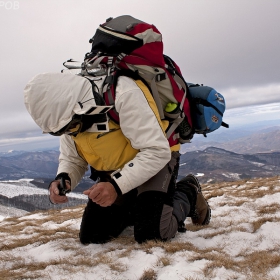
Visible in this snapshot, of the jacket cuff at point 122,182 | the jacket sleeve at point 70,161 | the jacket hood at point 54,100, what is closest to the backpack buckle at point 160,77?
the jacket hood at point 54,100

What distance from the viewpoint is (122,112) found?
4422mm

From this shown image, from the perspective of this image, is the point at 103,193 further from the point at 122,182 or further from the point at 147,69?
the point at 147,69

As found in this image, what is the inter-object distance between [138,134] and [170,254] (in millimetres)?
2130

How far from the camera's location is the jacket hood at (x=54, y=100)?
4.23 m

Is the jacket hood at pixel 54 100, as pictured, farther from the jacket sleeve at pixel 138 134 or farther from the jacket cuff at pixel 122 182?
the jacket cuff at pixel 122 182

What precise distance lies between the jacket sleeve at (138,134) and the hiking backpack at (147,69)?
21 centimetres

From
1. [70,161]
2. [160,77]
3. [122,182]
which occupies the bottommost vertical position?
[122,182]

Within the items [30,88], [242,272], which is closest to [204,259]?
[242,272]

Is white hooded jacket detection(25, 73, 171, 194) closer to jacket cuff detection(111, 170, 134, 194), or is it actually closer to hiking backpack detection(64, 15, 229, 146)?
jacket cuff detection(111, 170, 134, 194)

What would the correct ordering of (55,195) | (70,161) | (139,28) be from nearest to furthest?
(139,28) < (55,195) < (70,161)

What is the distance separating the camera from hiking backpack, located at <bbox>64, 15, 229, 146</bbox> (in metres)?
4.52

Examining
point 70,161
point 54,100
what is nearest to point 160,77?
point 54,100

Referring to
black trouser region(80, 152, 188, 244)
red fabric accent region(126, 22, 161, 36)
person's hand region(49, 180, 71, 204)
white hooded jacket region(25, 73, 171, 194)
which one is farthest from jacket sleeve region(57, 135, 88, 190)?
red fabric accent region(126, 22, 161, 36)

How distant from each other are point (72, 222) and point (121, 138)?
17.2 feet
